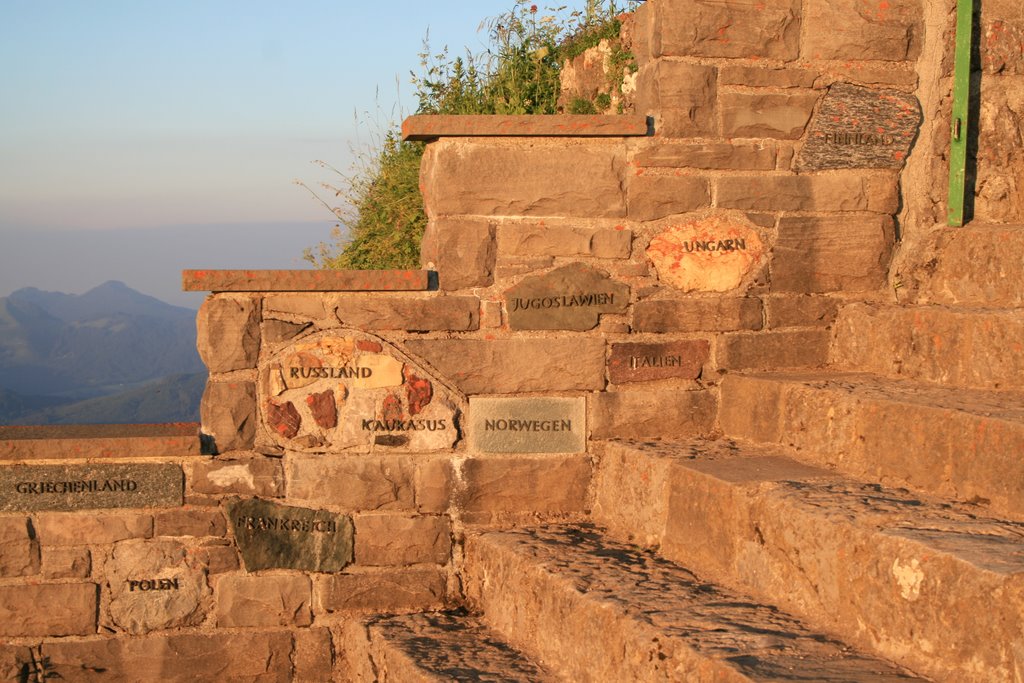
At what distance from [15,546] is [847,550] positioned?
2.87 meters

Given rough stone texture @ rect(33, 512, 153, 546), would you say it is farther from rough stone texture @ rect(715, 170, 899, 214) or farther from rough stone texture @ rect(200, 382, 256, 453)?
rough stone texture @ rect(715, 170, 899, 214)

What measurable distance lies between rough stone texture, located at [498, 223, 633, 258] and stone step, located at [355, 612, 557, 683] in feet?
4.47

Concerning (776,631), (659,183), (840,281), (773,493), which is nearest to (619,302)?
(659,183)

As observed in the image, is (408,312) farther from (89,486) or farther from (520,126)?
(89,486)

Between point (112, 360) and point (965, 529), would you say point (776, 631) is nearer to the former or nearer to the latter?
point (965, 529)

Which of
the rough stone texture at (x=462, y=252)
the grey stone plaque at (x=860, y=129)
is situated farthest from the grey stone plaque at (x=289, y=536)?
the grey stone plaque at (x=860, y=129)

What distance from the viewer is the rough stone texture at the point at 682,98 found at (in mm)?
4062

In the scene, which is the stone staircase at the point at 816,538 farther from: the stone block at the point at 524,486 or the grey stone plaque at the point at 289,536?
the grey stone plaque at the point at 289,536

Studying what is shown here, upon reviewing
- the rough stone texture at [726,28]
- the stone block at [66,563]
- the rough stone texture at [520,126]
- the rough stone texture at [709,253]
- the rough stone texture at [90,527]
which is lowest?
the stone block at [66,563]

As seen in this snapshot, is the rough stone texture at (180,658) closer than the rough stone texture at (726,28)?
Yes

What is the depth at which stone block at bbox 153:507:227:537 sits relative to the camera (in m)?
3.92

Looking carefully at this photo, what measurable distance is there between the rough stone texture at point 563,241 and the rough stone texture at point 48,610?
1.96 meters

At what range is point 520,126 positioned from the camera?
13.1 feet

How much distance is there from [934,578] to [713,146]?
2215 millimetres
